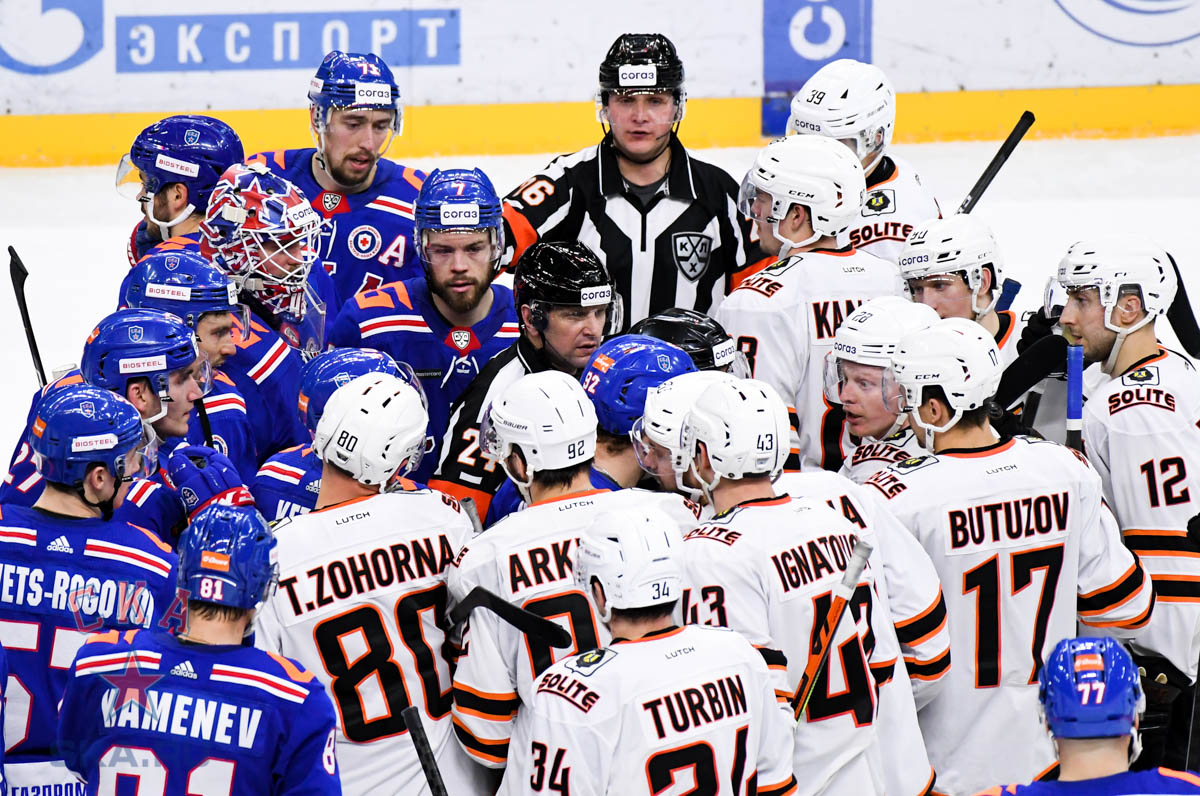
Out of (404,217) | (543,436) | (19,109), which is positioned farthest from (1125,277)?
(19,109)

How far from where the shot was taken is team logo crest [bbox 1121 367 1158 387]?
4.48 m

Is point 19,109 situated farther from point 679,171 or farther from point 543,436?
point 543,436

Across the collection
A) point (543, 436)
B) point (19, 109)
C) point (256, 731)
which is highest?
point (19, 109)

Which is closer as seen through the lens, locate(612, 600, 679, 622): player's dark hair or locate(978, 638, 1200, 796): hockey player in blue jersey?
locate(978, 638, 1200, 796): hockey player in blue jersey

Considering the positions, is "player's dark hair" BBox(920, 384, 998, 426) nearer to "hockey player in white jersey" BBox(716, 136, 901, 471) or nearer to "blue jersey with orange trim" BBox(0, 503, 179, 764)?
"hockey player in white jersey" BBox(716, 136, 901, 471)

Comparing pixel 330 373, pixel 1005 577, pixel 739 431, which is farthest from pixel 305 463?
pixel 1005 577

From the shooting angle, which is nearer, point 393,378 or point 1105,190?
point 393,378

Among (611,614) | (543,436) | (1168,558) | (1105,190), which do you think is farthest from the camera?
(1105,190)

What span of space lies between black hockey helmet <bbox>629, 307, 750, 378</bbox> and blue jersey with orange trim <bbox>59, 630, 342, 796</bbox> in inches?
65.8

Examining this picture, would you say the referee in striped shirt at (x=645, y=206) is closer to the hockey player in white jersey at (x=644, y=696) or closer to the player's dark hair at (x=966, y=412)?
the player's dark hair at (x=966, y=412)

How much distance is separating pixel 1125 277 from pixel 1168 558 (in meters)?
→ 0.76

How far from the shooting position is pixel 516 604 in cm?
335

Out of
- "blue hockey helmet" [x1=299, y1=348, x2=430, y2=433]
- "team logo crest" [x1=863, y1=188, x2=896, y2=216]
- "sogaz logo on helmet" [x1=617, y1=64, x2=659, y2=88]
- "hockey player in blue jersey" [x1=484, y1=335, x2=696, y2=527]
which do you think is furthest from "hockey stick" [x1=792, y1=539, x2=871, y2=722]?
"sogaz logo on helmet" [x1=617, y1=64, x2=659, y2=88]

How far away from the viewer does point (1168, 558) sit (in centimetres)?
445
